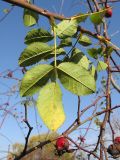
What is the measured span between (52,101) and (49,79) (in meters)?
0.07

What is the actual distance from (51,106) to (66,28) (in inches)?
6.3

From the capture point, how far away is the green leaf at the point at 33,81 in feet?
2.21

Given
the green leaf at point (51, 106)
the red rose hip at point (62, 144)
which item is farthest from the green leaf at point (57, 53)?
the red rose hip at point (62, 144)

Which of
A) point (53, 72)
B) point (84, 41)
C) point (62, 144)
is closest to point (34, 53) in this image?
point (53, 72)

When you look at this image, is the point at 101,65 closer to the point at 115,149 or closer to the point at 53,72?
the point at 53,72

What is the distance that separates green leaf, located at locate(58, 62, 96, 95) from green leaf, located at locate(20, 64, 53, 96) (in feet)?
0.12

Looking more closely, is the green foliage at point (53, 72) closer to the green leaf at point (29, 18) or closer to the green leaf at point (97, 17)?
the green leaf at point (97, 17)

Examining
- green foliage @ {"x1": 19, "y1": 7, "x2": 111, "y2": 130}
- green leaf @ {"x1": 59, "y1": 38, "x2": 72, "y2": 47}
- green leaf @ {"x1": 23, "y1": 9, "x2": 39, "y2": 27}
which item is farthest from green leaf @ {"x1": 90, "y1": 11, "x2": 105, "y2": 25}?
green leaf @ {"x1": 23, "y1": 9, "x2": 39, "y2": 27}

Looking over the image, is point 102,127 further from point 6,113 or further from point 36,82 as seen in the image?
point 6,113

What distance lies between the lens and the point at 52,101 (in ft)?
2.12

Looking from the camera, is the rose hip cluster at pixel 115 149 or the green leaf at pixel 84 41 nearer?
the green leaf at pixel 84 41

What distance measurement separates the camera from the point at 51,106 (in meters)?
0.63

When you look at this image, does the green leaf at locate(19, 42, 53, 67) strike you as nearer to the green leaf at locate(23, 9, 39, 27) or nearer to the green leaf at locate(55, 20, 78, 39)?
the green leaf at locate(55, 20, 78, 39)

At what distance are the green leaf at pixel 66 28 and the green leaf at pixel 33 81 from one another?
0.08 m
